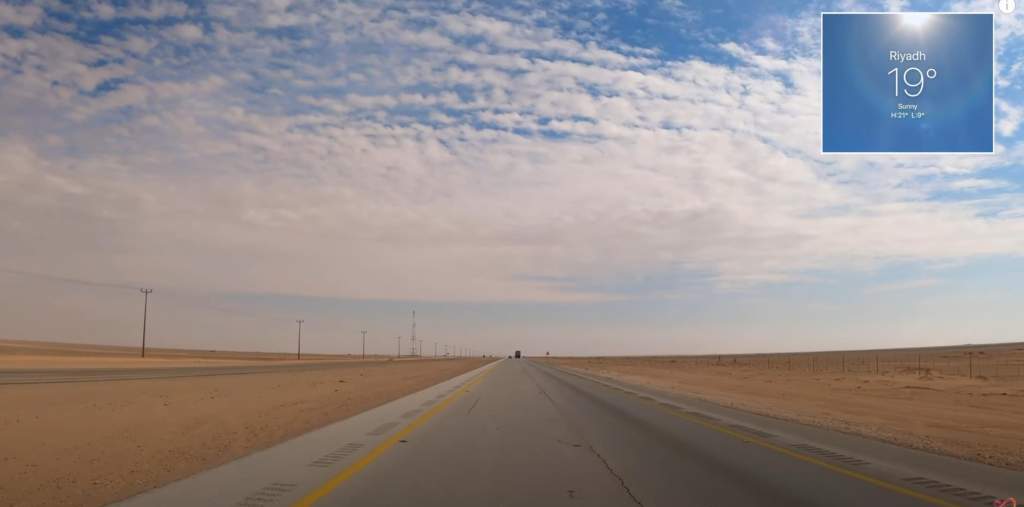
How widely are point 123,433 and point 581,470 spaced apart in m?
10.9

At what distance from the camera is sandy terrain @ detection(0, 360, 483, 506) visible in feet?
31.6

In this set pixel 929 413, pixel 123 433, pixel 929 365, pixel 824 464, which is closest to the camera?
pixel 824 464

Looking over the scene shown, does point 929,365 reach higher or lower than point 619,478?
lower

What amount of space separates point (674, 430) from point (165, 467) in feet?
33.5

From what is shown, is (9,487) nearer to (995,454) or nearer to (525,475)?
(525,475)

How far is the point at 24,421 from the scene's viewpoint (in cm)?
1694

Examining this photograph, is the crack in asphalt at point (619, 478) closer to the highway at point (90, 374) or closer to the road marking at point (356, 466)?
the road marking at point (356, 466)

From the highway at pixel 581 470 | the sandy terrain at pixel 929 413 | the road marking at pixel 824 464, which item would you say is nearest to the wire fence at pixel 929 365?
the sandy terrain at pixel 929 413

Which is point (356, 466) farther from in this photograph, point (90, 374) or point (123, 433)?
point (90, 374)

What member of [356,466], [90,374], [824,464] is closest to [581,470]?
[356,466]

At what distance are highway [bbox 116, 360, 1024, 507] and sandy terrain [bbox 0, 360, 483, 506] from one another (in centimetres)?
138

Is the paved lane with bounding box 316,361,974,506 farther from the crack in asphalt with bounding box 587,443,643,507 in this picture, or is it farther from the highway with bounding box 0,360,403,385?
the highway with bounding box 0,360,403,385

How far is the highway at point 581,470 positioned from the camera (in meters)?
7.95

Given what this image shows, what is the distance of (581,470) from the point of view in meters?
9.93
